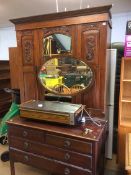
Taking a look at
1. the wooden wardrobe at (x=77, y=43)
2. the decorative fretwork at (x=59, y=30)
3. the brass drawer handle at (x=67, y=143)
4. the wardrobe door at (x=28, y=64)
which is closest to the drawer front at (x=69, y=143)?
the brass drawer handle at (x=67, y=143)

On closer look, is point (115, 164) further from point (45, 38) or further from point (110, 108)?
point (45, 38)

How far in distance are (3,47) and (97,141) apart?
457 cm

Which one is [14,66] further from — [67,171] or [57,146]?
[67,171]

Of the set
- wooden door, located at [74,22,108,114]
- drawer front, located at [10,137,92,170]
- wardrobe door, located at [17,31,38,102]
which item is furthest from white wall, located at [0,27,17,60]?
drawer front, located at [10,137,92,170]

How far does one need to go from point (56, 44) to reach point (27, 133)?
43.0 inches

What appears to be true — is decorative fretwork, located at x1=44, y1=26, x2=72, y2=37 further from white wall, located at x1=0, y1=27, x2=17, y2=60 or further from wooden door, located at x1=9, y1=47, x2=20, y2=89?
white wall, located at x1=0, y1=27, x2=17, y2=60

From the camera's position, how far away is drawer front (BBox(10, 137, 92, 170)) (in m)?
1.61

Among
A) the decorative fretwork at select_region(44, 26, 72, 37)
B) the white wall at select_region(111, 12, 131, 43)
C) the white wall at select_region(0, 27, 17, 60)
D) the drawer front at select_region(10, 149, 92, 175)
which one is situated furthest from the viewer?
the white wall at select_region(0, 27, 17, 60)

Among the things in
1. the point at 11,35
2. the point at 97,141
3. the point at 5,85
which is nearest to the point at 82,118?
the point at 97,141

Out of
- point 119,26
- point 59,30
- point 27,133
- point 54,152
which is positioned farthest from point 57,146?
point 119,26

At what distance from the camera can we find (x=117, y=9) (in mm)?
3211

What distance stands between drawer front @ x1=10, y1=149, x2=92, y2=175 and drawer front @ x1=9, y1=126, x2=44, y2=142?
0.21 metres

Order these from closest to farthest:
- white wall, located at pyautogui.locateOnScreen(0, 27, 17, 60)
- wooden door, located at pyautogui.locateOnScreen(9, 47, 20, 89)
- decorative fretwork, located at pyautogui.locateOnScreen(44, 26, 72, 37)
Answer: decorative fretwork, located at pyautogui.locateOnScreen(44, 26, 72, 37), wooden door, located at pyautogui.locateOnScreen(9, 47, 20, 89), white wall, located at pyautogui.locateOnScreen(0, 27, 17, 60)

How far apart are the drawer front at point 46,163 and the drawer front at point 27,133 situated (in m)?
0.21
